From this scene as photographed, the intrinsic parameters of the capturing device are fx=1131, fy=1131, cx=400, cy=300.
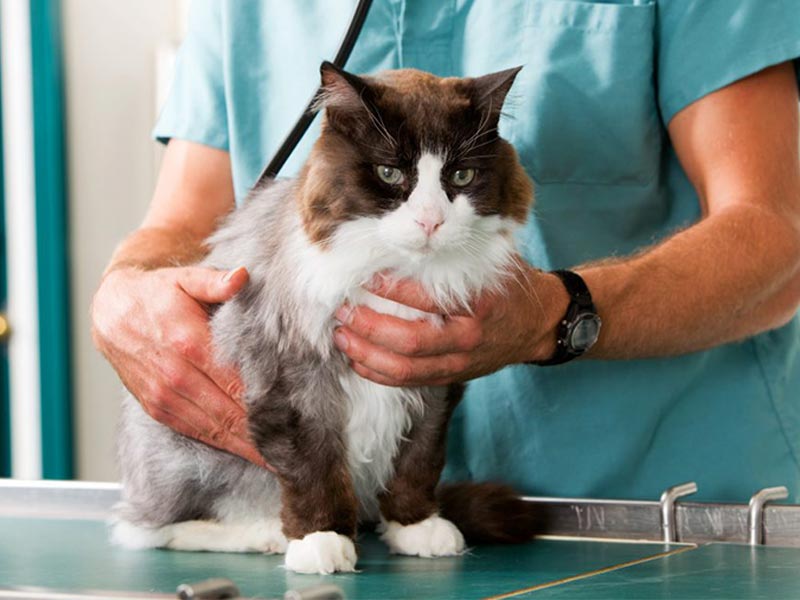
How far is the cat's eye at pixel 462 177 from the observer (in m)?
1.29

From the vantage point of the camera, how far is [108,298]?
5.22ft

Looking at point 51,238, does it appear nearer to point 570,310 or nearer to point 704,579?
point 570,310

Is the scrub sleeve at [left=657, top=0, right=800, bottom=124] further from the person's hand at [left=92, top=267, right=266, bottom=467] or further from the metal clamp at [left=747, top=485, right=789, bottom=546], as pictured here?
the person's hand at [left=92, top=267, right=266, bottom=467]

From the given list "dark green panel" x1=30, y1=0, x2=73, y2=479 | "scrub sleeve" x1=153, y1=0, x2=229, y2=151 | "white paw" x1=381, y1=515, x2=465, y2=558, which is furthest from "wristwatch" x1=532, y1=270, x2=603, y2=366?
"dark green panel" x1=30, y1=0, x2=73, y2=479

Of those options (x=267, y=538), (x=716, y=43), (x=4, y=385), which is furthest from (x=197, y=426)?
(x=4, y=385)

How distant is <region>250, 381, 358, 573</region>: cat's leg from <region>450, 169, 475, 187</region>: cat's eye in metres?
0.29

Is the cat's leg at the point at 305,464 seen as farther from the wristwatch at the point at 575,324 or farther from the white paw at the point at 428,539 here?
the wristwatch at the point at 575,324

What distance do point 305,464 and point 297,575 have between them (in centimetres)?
13

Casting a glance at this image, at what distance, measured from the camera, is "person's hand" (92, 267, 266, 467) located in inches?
56.2

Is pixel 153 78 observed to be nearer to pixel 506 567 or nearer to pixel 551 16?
pixel 551 16

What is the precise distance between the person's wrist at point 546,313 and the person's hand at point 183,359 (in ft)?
1.22

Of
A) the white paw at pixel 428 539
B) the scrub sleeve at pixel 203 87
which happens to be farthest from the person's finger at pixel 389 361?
the scrub sleeve at pixel 203 87

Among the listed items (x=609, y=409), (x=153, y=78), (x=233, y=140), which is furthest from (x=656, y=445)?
(x=153, y=78)

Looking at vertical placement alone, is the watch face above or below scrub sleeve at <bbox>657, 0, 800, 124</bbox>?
below
